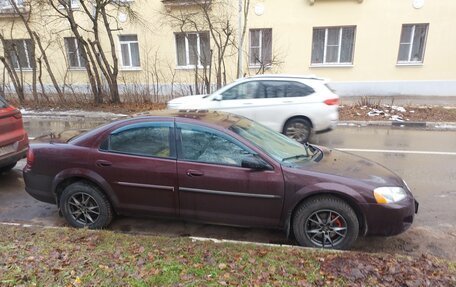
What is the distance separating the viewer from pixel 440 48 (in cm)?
1523

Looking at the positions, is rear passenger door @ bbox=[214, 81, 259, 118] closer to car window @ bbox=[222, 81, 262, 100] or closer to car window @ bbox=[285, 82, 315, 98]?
car window @ bbox=[222, 81, 262, 100]

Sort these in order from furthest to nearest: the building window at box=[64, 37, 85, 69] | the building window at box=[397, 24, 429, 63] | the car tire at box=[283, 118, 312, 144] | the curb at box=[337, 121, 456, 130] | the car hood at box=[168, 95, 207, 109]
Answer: the building window at box=[64, 37, 85, 69] → the building window at box=[397, 24, 429, 63] → the curb at box=[337, 121, 456, 130] → the car hood at box=[168, 95, 207, 109] → the car tire at box=[283, 118, 312, 144]

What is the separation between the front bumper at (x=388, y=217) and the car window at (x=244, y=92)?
505 cm

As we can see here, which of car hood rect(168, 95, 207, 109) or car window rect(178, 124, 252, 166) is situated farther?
car hood rect(168, 95, 207, 109)

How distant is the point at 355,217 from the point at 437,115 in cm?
995

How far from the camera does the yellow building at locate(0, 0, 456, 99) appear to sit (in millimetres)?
15180

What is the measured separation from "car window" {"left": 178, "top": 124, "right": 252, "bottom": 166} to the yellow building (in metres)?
10.9

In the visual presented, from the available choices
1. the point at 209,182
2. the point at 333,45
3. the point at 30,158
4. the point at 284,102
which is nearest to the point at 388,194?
the point at 209,182

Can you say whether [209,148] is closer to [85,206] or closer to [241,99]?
[85,206]

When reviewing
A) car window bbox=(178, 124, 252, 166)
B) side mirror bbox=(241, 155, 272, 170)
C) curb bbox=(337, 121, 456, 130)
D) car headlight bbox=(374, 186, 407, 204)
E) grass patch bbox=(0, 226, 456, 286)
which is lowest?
curb bbox=(337, 121, 456, 130)

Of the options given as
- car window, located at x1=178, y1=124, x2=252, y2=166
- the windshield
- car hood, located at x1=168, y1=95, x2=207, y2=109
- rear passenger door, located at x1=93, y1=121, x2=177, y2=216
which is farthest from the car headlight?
car hood, located at x1=168, y1=95, x2=207, y2=109

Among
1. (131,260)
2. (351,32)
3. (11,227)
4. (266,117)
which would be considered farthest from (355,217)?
(351,32)

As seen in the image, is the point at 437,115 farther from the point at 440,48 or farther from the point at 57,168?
the point at 57,168

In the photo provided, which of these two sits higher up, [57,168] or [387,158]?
Result: [57,168]
